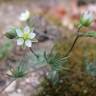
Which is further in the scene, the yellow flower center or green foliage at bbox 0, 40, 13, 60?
green foliage at bbox 0, 40, 13, 60

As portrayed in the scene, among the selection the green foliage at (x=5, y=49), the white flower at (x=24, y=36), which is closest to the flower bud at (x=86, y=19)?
the white flower at (x=24, y=36)

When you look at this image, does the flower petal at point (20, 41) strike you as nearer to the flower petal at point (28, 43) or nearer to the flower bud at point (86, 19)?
the flower petal at point (28, 43)

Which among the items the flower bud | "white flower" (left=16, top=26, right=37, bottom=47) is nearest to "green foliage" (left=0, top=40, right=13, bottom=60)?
"white flower" (left=16, top=26, right=37, bottom=47)

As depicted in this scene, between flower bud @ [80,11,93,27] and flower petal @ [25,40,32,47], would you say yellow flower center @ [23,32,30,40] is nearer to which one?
flower petal @ [25,40,32,47]

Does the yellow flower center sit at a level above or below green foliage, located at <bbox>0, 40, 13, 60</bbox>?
above

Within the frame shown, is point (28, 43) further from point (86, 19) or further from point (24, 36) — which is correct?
point (86, 19)

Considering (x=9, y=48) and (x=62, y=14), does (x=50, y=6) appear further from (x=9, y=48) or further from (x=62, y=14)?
→ (x=9, y=48)

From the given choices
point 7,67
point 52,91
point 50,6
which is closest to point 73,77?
point 52,91

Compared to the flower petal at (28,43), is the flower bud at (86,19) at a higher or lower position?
higher
